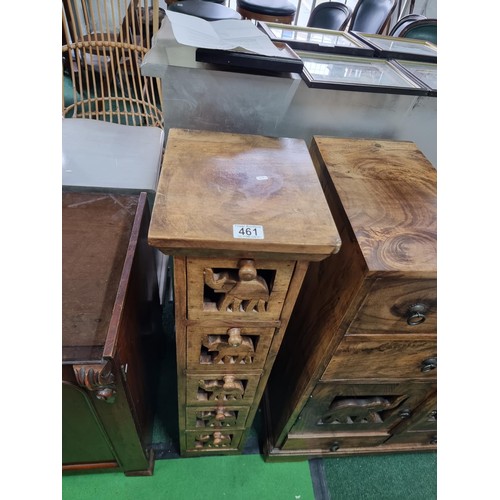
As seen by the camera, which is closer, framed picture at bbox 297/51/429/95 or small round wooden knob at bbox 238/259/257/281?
small round wooden knob at bbox 238/259/257/281

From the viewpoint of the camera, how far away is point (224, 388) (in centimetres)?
76

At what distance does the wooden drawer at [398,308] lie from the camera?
55 cm

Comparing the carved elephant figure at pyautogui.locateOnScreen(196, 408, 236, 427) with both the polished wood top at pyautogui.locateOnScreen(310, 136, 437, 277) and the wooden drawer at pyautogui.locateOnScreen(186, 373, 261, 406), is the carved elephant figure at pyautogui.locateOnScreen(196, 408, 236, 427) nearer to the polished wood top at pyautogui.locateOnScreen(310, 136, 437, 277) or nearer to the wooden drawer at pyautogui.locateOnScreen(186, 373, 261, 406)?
the wooden drawer at pyautogui.locateOnScreen(186, 373, 261, 406)

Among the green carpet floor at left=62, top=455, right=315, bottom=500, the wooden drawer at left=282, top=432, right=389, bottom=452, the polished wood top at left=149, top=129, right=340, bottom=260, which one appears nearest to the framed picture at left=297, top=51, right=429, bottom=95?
the polished wood top at left=149, top=129, right=340, bottom=260

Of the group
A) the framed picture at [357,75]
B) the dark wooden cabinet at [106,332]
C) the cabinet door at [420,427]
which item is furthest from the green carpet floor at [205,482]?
the framed picture at [357,75]

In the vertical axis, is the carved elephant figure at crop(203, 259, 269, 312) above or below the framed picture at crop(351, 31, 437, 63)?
below

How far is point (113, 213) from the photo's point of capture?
821 millimetres

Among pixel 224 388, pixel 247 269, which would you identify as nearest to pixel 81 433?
pixel 224 388

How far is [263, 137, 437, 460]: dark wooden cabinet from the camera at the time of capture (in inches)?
21.8

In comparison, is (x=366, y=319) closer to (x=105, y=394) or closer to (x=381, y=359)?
(x=381, y=359)

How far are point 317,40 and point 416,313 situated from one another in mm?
940

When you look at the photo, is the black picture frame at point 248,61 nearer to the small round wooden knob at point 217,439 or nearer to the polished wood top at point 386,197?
the polished wood top at point 386,197

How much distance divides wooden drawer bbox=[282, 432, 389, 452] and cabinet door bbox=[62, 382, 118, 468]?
1.69 feet

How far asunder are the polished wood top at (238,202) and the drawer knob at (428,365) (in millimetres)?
440
